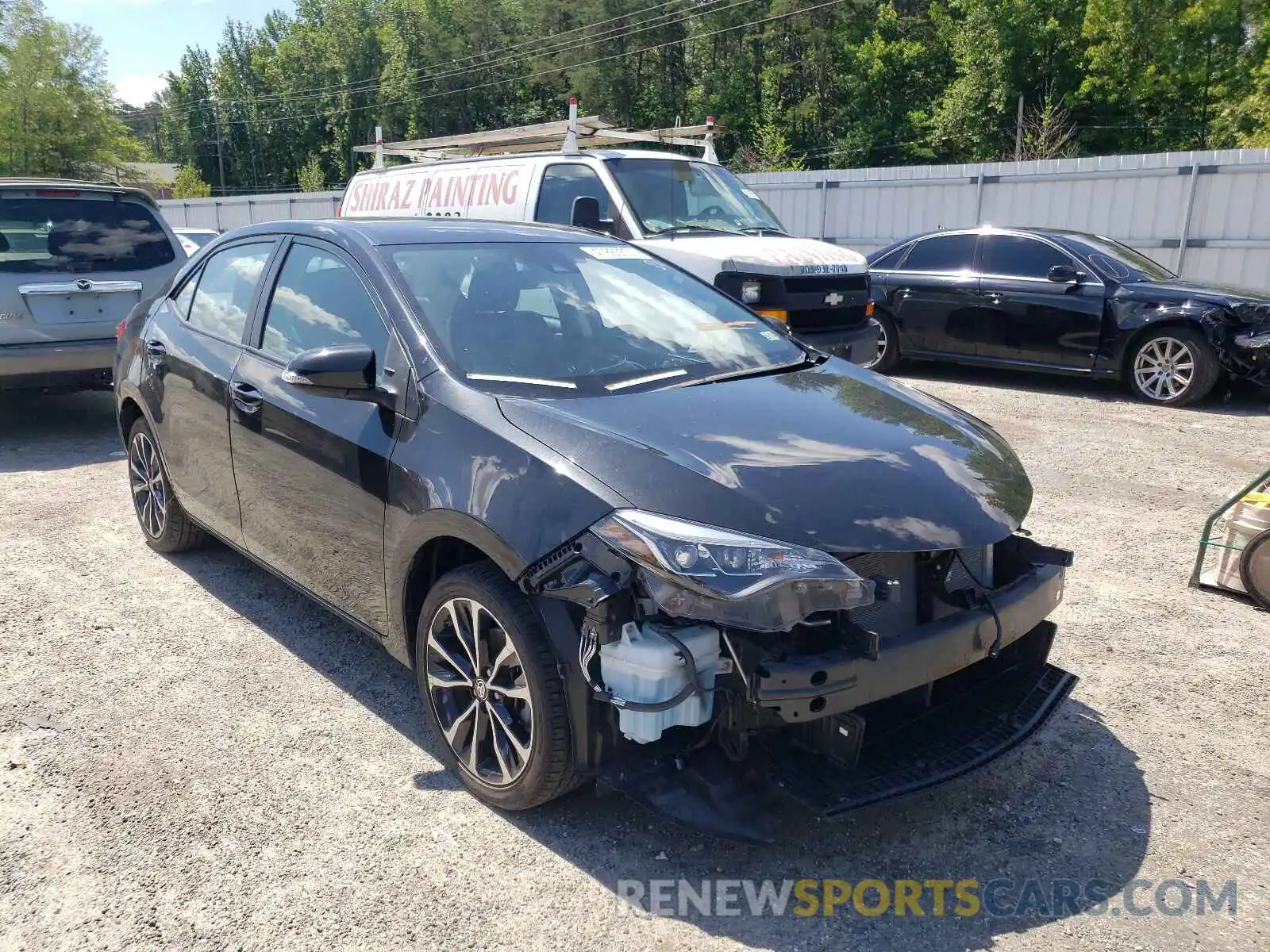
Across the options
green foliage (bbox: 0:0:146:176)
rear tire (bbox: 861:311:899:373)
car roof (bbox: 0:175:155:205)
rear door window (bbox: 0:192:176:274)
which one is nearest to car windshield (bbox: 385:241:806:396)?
rear door window (bbox: 0:192:176:274)

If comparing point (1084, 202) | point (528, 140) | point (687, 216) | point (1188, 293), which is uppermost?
point (528, 140)

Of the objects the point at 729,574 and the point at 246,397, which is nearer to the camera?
the point at 729,574

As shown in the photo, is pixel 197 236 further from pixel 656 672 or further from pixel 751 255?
pixel 656 672

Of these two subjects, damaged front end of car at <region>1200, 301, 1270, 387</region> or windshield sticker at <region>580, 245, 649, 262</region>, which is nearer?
windshield sticker at <region>580, 245, 649, 262</region>

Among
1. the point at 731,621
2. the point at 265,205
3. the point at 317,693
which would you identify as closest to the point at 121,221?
the point at 317,693

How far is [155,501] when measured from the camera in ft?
16.7

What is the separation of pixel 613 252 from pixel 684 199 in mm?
4970

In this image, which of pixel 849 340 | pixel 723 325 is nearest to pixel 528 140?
pixel 849 340

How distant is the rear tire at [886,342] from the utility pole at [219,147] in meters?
83.0

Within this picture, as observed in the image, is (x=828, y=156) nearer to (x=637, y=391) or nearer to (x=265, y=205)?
(x=265, y=205)

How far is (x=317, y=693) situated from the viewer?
3.75m

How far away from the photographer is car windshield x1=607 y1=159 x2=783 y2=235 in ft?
28.2

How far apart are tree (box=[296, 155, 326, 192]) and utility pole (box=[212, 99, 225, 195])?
22.7 feet

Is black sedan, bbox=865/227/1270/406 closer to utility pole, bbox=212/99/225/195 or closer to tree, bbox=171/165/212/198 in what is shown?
tree, bbox=171/165/212/198
